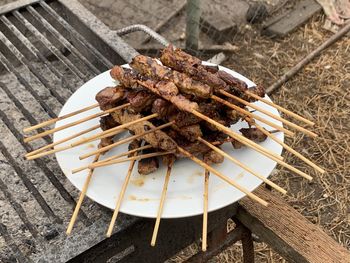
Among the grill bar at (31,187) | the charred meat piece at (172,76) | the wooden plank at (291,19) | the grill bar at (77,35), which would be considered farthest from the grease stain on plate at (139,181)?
the wooden plank at (291,19)

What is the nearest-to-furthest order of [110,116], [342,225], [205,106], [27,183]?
[205,106]
[110,116]
[27,183]
[342,225]

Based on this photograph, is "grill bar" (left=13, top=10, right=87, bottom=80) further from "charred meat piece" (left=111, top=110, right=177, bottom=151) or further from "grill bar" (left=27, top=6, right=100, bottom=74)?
"charred meat piece" (left=111, top=110, right=177, bottom=151)

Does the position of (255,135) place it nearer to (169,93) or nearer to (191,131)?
(191,131)

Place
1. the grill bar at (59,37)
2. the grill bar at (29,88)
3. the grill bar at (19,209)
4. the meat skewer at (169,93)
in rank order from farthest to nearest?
the grill bar at (59,37) → the grill bar at (29,88) → the grill bar at (19,209) → the meat skewer at (169,93)

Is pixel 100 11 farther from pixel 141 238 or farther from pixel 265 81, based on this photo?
pixel 141 238

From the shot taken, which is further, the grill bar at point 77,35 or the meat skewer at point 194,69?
the grill bar at point 77,35

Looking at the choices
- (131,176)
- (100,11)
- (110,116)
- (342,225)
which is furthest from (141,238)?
(100,11)

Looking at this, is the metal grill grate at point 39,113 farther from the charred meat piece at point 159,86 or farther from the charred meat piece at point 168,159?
the charred meat piece at point 159,86
